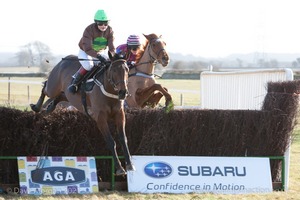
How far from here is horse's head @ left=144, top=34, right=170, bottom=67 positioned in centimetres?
1098

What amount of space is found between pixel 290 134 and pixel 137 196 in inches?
112

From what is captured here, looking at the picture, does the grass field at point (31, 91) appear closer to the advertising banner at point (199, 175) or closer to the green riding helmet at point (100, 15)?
the advertising banner at point (199, 175)

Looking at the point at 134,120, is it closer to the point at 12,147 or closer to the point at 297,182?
the point at 12,147

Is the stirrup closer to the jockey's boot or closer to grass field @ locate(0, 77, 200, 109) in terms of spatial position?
the jockey's boot

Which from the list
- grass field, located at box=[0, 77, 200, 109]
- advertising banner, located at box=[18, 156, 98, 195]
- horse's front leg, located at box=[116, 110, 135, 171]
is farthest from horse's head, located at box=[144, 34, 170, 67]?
grass field, located at box=[0, 77, 200, 109]

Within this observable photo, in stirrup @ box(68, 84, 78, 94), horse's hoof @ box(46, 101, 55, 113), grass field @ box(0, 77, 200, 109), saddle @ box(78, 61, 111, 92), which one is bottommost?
grass field @ box(0, 77, 200, 109)

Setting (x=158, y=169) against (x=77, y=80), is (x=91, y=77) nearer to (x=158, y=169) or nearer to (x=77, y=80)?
(x=77, y=80)

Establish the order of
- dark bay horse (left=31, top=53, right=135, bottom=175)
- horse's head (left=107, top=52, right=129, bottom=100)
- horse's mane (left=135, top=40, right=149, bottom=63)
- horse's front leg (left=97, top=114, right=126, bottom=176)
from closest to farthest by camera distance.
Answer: horse's head (left=107, top=52, right=129, bottom=100) → dark bay horse (left=31, top=53, right=135, bottom=175) → horse's front leg (left=97, top=114, right=126, bottom=176) → horse's mane (left=135, top=40, right=149, bottom=63)

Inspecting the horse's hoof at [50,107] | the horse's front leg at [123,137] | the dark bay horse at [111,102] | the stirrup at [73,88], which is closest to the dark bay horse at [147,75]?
the horse's hoof at [50,107]

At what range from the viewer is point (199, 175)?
873cm

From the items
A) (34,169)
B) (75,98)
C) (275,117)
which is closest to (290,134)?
(275,117)

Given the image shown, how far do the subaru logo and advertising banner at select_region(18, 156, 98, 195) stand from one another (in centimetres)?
82

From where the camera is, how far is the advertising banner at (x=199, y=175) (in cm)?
862

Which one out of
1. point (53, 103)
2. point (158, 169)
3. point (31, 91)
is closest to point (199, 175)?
point (158, 169)
